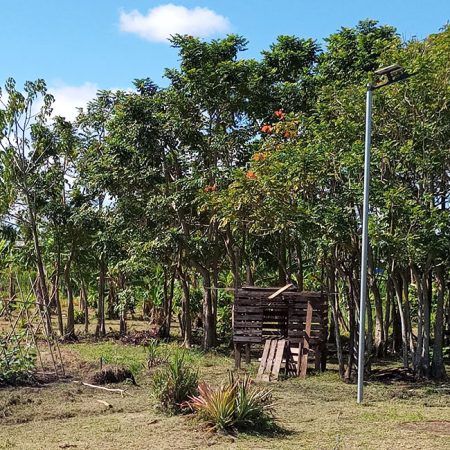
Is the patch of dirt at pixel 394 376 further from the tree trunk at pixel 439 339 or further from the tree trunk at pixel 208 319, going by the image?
the tree trunk at pixel 208 319

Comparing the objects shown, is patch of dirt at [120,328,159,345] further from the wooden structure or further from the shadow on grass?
the shadow on grass

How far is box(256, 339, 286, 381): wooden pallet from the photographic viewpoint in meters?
13.5

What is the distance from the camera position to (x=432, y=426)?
9.27 metres

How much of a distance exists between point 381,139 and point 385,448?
23.8ft

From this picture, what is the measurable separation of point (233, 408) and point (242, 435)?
352mm

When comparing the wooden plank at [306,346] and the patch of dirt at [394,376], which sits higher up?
the wooden plank at [306,346]

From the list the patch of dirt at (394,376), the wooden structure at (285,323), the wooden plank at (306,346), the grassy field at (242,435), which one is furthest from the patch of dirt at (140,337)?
the patch of dirt at (394,376)

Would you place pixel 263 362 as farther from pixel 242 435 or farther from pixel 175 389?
pixel 242 435

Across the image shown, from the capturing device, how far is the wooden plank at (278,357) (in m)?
13.5

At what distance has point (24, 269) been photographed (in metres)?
25.2

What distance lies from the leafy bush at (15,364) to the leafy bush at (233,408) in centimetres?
484

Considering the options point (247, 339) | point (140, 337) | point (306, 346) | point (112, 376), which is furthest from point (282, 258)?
point (112, 376)

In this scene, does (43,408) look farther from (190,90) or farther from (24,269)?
(24,269)

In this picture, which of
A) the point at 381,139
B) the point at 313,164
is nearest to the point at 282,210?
the point at 313,164
